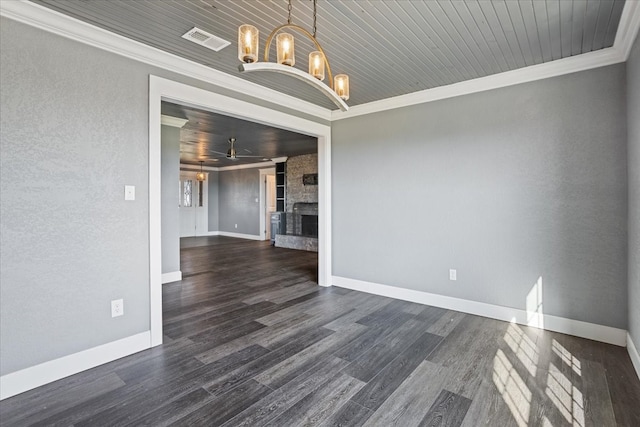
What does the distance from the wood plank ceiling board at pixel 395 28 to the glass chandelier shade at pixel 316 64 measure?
1.66 feet

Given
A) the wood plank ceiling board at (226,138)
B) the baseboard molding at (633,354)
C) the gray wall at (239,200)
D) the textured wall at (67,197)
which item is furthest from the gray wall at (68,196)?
the gray wall at (239,200)

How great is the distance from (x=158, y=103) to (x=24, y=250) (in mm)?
1499

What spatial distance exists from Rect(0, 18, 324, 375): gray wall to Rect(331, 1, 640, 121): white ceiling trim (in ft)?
9.22

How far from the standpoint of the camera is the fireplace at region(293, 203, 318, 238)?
27.9 feet

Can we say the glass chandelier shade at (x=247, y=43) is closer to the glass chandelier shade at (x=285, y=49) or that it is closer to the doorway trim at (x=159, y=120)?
the glass chandelier shade at (x=285, y=49)

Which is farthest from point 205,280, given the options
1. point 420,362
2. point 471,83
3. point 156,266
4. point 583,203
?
point 583,203

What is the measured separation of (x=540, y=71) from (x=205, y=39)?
314 cm

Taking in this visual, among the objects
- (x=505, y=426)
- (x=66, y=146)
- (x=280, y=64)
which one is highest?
(x=280, y=64)

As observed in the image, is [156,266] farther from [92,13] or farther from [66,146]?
[92,13]

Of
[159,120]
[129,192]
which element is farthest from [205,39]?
[129,192]

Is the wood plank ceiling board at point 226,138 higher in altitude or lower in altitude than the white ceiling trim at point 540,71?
higher

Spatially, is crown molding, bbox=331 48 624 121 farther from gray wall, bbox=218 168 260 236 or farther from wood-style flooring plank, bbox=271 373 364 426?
gray wall, bbox=218 168 260 236

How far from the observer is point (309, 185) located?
8562mm

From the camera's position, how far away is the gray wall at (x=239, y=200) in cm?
1036
